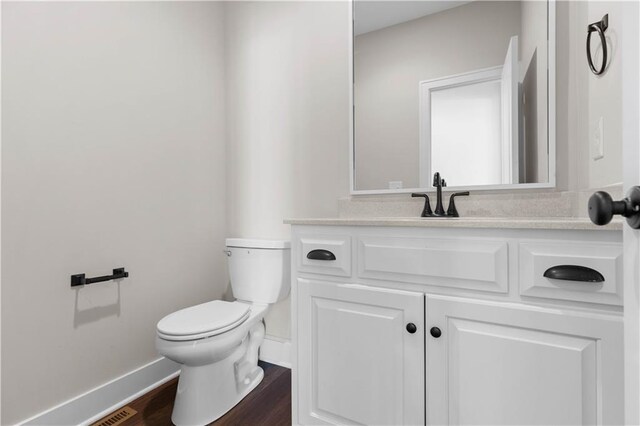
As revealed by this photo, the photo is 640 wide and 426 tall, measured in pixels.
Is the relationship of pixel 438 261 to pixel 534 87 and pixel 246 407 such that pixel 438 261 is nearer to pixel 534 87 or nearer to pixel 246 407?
pixel 534 87

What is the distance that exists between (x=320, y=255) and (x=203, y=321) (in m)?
0.65

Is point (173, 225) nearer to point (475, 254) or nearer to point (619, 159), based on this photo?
point (475, 254)

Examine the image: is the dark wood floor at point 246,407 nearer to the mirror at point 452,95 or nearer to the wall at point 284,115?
the wall at point 284,115

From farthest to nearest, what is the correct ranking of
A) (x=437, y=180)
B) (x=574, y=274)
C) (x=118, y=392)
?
(x=118, y=392), (x=437, y=180), (x=574, y=274)

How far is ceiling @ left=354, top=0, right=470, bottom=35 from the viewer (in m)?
1.54

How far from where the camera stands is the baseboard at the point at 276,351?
1910mm

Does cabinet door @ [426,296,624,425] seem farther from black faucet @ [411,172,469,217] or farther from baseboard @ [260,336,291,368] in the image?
baseboard @ [260,336,291,368]

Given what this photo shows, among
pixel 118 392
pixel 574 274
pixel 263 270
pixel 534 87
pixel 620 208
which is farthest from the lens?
pixel 263 270

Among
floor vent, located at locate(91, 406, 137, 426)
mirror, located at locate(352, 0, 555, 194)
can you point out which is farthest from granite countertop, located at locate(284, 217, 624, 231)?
floor vent, located at locate(91, 406, 137, 426)

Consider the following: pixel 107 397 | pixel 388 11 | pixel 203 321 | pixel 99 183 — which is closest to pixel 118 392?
pixel 107 397

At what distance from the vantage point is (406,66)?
5.21ft

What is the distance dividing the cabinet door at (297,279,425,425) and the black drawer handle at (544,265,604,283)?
36cm

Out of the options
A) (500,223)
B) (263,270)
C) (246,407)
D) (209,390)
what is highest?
(500,223)

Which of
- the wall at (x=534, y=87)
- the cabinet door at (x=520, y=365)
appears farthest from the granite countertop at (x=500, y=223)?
the wall at (x=534, y=87)
